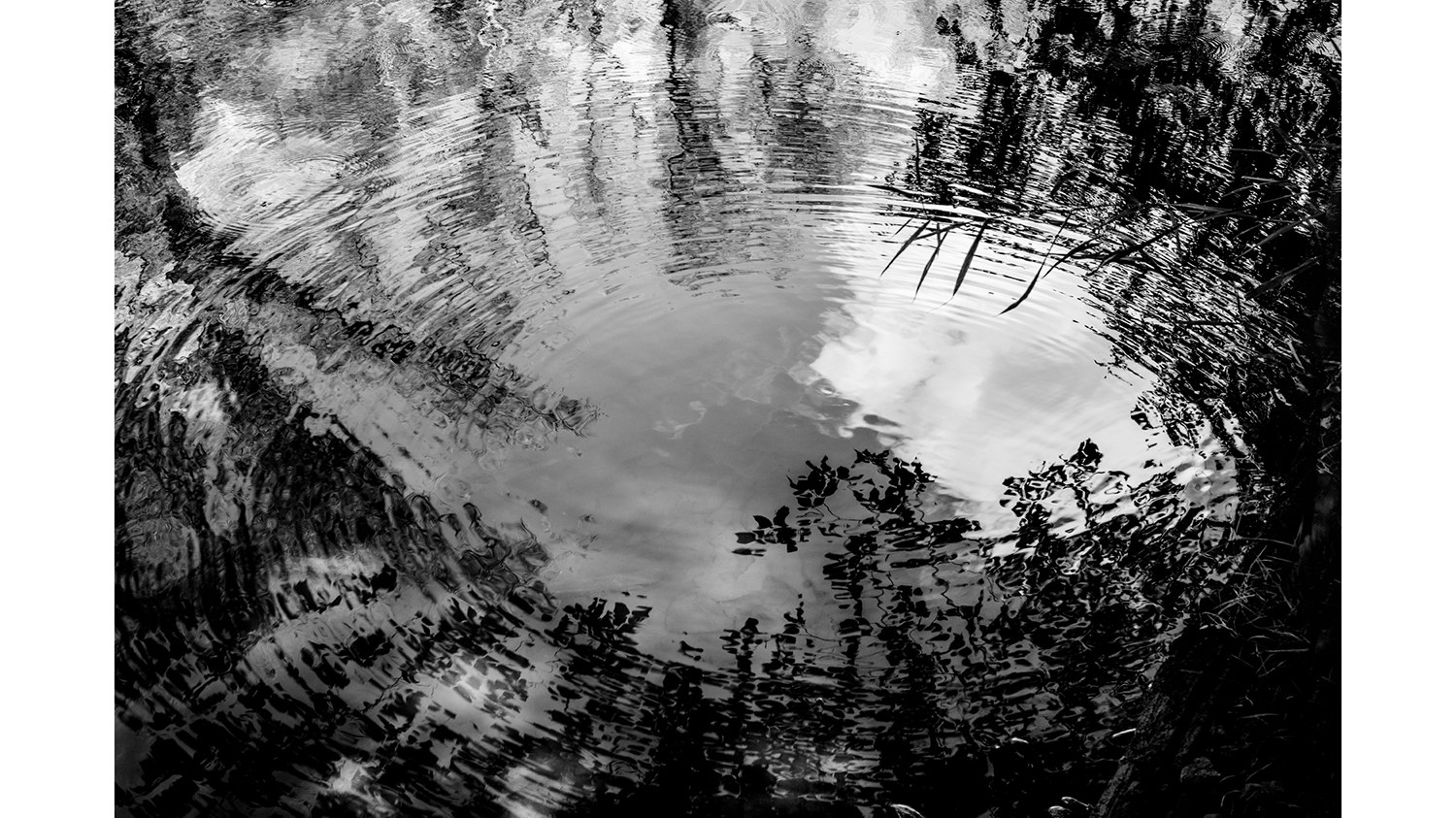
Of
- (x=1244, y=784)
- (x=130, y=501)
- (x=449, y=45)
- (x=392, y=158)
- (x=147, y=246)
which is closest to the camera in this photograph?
(x=1244, y=784)

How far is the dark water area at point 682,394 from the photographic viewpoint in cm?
134

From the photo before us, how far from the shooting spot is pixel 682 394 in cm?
183

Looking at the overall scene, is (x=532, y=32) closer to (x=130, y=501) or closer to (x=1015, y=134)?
(x=1015, y=134)

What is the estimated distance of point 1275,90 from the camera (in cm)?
248

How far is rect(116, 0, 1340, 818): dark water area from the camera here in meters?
1.34

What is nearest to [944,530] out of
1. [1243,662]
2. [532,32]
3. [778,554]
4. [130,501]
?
[778,554]

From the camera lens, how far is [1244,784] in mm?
1128

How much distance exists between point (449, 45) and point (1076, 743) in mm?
2310

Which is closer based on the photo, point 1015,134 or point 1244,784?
point 1244,784

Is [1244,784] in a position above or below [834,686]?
above

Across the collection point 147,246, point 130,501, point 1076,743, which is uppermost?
point 147,246

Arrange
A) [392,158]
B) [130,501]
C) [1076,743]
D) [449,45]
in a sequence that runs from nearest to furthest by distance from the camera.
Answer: [1076,743] < [130,501] < [392,158] < [449,45]

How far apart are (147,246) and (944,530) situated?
5.15 ft

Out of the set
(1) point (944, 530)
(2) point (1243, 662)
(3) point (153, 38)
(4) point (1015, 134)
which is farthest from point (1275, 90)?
(3) point (153, 38)
